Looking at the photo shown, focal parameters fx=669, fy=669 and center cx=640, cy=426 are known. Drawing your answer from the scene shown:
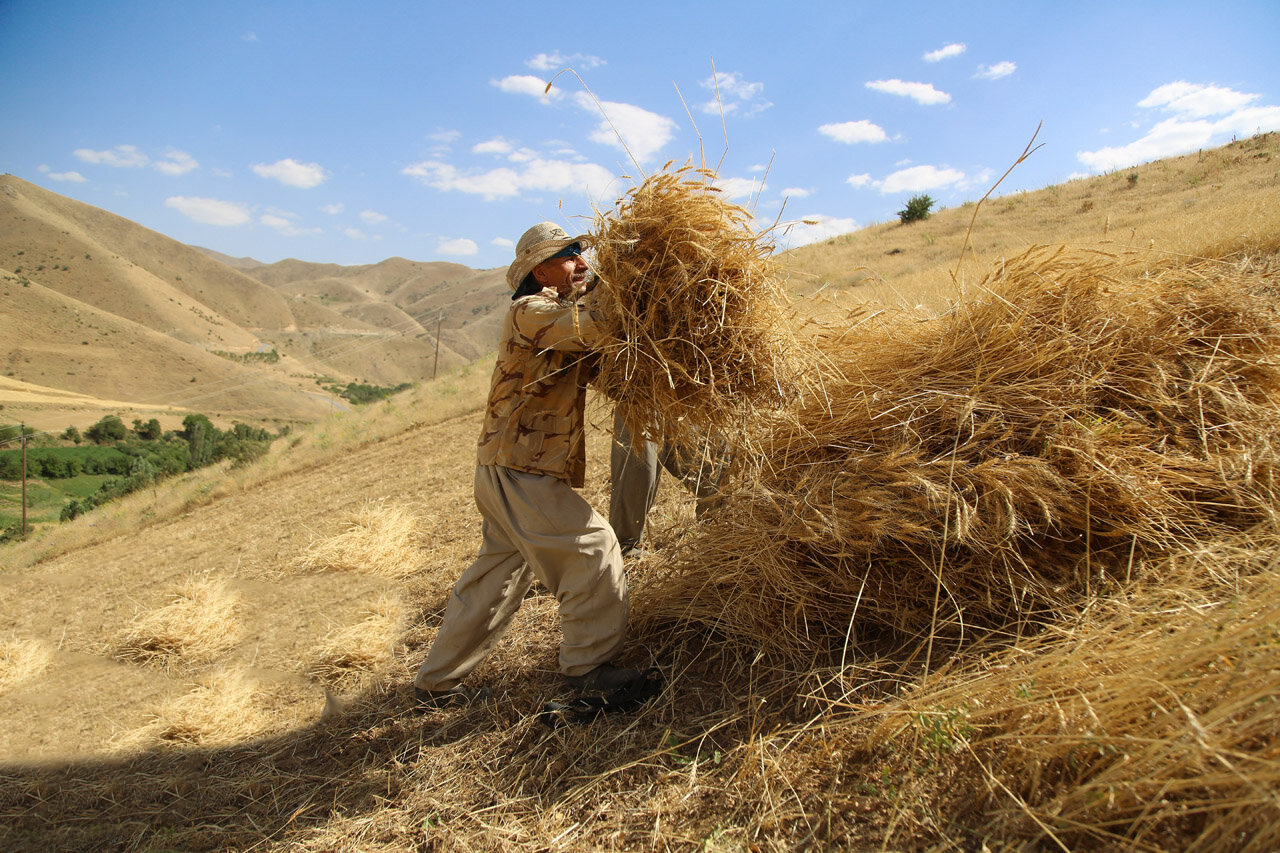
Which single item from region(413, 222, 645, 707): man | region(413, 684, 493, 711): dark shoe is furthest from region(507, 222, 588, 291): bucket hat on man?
region(413, 684, 493, 711): dark shoe

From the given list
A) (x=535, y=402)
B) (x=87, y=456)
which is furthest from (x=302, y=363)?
(x=535, y=402)

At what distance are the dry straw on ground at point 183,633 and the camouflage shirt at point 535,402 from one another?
3.21 meters

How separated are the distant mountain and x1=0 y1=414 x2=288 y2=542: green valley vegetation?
8.09ft

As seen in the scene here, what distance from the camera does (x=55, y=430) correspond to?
43156mm

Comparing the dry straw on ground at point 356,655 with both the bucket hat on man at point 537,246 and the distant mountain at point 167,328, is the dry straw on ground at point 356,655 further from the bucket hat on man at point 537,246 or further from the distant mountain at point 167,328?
the distant mountain at point 167,328

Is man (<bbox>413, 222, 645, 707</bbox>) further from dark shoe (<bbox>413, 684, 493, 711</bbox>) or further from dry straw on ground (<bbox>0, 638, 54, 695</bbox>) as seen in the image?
dry straw on ground (<bbox>0, 638, 54, 695</bbox>)

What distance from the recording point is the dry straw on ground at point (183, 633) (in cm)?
439

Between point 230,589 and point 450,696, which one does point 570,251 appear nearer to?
point 450,696

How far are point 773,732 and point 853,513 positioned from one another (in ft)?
2.33

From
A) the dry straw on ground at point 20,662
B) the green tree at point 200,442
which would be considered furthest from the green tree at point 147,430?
the dry straw on ground at point 20,662

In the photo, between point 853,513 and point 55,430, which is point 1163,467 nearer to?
point 853,513

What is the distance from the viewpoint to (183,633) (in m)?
4.48

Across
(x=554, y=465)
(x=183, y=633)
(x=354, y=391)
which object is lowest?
(x=354, y=391)

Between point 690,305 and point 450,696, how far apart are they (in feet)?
6.10
